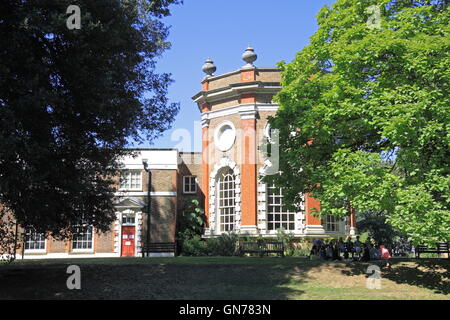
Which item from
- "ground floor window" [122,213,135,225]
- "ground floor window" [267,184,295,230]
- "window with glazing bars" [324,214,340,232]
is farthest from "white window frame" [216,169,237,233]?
"ground floor window" [122,213,135,225]

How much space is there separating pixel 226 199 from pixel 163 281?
14692mm

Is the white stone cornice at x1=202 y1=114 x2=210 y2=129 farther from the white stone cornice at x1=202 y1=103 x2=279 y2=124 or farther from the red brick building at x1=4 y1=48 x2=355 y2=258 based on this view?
the white stone cornice at x1=202 y1=103 x2=279 y2=124

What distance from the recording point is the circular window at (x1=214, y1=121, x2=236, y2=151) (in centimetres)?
2962

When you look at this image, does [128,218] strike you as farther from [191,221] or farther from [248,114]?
[248,114]

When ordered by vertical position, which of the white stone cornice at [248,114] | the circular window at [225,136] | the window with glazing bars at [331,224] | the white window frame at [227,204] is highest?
the white stone cornice at [248,114]

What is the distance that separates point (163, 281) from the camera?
15.4 m

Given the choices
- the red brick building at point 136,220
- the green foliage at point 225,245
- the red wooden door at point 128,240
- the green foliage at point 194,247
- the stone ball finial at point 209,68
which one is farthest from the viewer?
the stone ball finial at point 209,68

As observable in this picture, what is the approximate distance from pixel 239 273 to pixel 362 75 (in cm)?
848

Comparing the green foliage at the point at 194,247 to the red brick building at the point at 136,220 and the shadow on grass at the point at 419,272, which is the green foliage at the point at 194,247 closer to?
the red brick building at the point at 136,220

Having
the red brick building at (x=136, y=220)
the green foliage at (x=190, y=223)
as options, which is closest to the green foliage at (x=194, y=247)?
the green foliage at (x=190, y=223)

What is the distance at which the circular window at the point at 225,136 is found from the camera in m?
29.6

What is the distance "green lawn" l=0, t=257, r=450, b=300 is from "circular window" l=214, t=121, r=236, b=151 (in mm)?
12160

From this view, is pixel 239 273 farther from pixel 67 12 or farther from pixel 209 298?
pixel 67 12

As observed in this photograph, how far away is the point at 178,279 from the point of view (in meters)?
15.7
